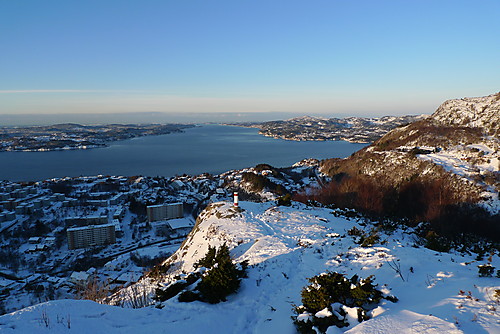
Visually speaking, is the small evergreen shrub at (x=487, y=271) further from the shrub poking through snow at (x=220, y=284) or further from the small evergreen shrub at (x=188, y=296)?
the small evergreen shrub at (x=188, y=296)

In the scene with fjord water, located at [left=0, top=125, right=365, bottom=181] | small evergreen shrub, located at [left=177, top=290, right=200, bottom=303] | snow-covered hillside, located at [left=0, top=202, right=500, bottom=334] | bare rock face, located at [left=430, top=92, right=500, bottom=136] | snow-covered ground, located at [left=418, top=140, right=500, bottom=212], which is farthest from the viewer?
fjord water, located at [left=0, top=125, right=365, bottom=181]

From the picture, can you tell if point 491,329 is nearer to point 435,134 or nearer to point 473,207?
point 473,207

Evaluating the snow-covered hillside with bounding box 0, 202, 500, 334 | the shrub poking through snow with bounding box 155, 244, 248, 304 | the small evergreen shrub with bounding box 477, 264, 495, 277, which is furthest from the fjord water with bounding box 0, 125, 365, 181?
the small evergreen shrub with bounding box 477, 264, 495, 277

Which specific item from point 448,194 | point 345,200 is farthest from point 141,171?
point 448,194

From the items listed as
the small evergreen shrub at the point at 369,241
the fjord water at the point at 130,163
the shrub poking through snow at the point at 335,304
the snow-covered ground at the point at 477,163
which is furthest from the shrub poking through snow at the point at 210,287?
the fjord water at the point at 130,163

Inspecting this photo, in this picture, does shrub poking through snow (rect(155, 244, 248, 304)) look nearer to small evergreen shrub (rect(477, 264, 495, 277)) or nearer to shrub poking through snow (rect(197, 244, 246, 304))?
shrub poking through snow (rect(197, 244, 246, 304))

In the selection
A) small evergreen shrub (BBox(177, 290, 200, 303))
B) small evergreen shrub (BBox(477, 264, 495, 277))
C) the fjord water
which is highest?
small evergreen shrub (BBox(477, 264, 495, 277))

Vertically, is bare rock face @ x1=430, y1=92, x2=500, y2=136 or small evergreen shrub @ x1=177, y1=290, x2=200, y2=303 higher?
bare rock face @ x1=430, y1=92, x2=500, y2=136

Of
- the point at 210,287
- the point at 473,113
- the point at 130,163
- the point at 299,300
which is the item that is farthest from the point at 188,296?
the point at 130,163
